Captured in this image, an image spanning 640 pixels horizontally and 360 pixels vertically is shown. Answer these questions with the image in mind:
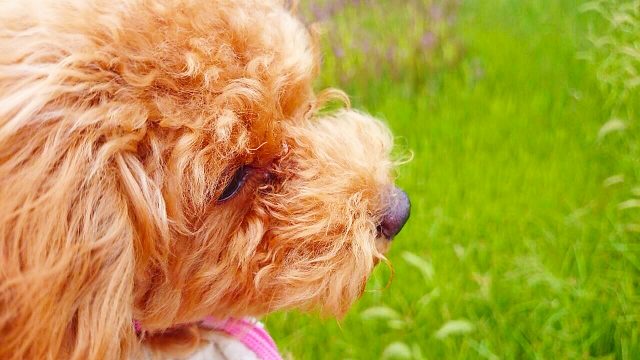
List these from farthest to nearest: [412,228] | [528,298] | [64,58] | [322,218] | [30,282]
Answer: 1. [412,228]
2. [528,298]
3. [322,218]
4. [64,58]
5. [30,282]

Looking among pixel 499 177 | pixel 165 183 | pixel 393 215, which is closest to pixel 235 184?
pixel 165 183

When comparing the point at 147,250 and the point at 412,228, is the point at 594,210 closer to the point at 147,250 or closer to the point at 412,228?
the point at 412,228

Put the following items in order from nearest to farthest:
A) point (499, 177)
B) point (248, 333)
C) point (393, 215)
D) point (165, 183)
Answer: point (165, 183)
point (393, 215)
point (248, 333)
point (499, 177)

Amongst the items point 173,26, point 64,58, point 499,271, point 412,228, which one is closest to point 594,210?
point 499,271

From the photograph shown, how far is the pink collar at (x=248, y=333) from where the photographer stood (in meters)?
1.83

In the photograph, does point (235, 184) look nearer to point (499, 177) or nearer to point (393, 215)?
point (393, 215)

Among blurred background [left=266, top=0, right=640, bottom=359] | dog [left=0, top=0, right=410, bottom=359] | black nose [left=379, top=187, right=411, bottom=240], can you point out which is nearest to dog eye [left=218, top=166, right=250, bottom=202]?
dog [left=0, top=0, right=410, bottom=359]

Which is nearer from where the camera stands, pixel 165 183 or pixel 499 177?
pixel 165 183

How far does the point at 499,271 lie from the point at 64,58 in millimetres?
1679

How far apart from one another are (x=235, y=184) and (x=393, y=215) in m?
0.38

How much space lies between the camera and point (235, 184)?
63.2 inches

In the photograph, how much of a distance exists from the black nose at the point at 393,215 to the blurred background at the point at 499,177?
54cm

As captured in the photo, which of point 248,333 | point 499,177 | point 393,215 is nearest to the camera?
point 393,215

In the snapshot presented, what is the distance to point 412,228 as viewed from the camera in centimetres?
286
